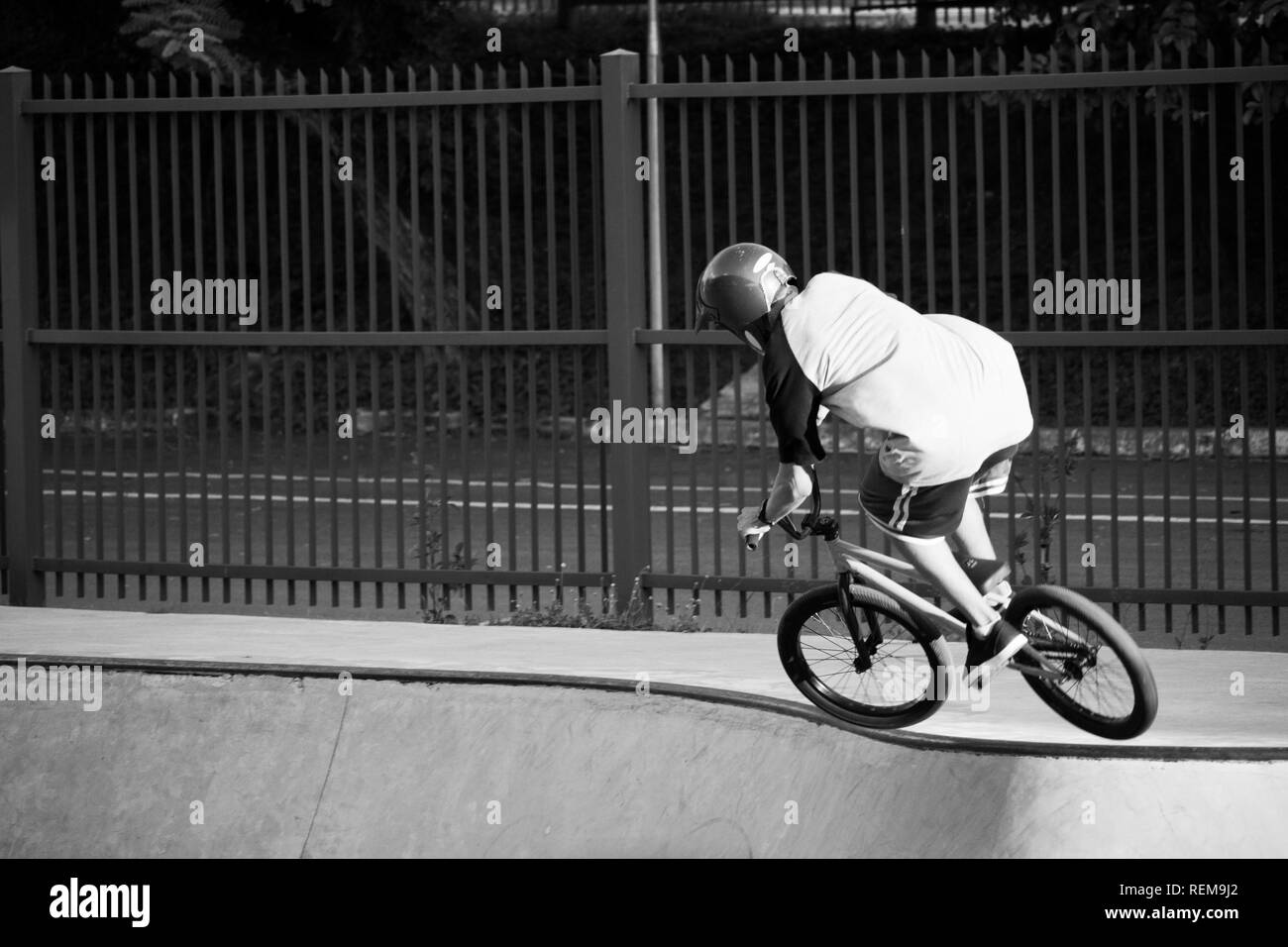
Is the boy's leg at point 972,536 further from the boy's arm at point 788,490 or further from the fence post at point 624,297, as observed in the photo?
the fence post at point 624,297

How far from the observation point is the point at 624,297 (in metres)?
7.95

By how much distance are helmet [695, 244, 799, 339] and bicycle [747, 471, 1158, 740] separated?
522mm

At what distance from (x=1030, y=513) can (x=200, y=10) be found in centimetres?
863

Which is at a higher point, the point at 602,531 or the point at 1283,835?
the point at 602,531

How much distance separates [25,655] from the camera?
22.6ft

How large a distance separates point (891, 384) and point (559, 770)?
1.77 metres

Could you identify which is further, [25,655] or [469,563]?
[469,563]

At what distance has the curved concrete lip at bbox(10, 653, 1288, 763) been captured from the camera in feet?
16.4

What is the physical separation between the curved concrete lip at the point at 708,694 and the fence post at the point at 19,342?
1973 mm

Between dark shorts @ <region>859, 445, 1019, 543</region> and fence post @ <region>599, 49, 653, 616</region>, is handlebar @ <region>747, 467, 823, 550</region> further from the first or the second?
fence post @ <region>599, 49, 653, 616</region>

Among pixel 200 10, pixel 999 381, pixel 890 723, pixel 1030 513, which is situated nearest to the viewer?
pixel 999 381
